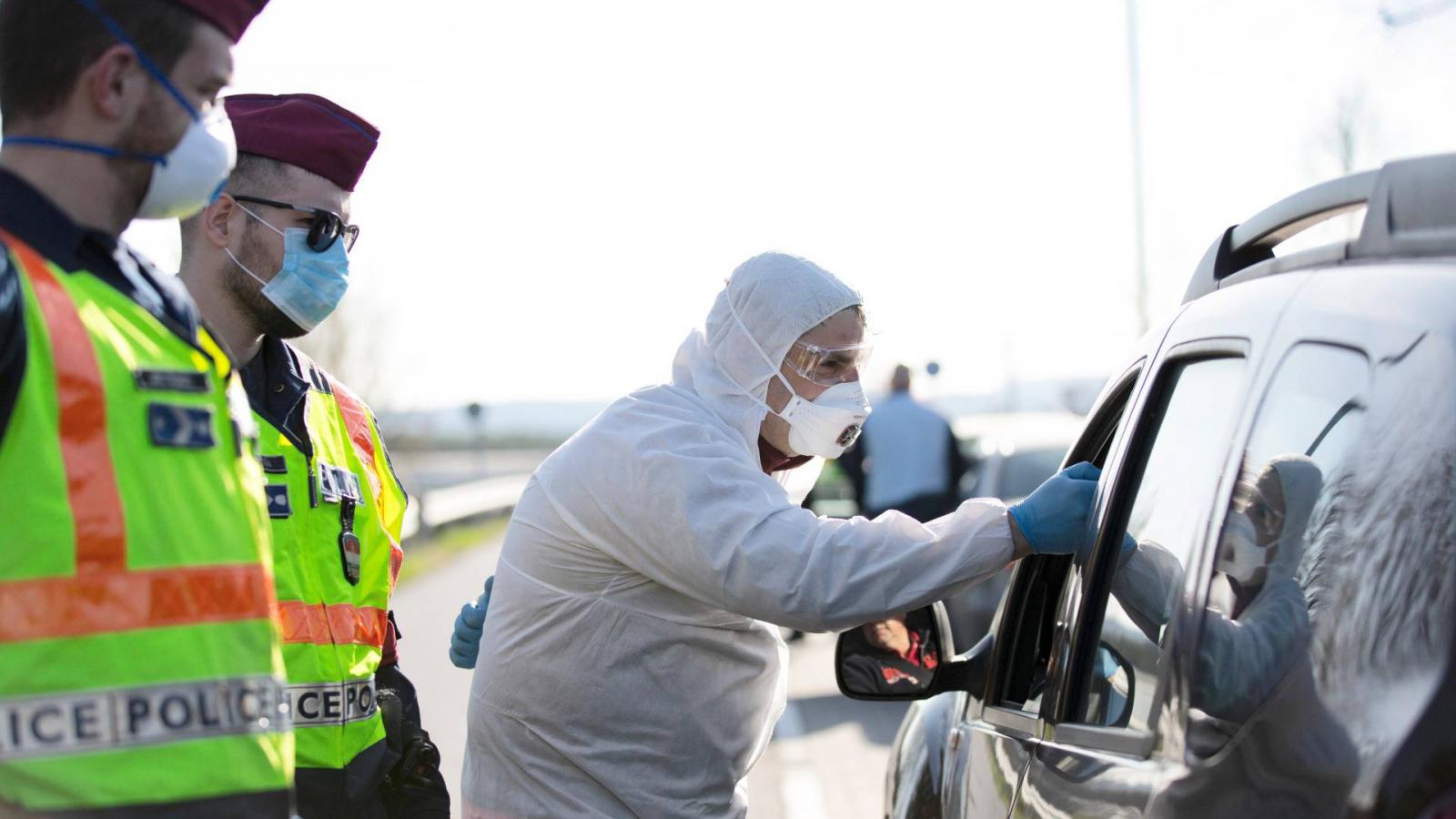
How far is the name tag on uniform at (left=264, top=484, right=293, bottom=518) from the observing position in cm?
338

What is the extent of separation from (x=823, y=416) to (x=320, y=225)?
1.26 m

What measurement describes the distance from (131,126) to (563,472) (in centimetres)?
139

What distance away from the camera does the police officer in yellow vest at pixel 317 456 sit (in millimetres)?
3400

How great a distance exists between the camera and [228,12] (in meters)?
2.19

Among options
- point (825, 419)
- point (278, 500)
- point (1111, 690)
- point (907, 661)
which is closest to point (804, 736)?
point (907, 661)

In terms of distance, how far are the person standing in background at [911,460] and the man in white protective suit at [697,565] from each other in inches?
292

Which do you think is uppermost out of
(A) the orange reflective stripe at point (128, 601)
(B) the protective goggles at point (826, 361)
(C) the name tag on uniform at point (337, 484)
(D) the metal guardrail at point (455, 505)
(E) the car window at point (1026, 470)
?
(A) the orange reflective stripe at point (128, 601)

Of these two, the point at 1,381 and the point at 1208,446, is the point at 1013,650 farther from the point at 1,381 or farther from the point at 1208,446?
the point at 1,381

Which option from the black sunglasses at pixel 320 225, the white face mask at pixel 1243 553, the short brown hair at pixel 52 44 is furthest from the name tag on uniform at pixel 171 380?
the black sunglasses at pixel 320 225

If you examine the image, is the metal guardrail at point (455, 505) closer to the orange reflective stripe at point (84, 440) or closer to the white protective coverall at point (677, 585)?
the white protective coverall at point (677, 585)

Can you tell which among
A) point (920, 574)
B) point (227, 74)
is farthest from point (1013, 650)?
point (227, 74)

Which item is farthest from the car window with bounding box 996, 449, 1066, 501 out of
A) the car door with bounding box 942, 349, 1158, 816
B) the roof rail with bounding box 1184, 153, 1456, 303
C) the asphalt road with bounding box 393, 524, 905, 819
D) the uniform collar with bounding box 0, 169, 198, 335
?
the uniform collar with bounding box 0, 169, 198, 335

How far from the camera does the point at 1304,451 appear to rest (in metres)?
2.04

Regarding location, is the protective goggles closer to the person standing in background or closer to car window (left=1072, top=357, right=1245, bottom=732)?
car window (left=1072, top=357, right=1245, bottom=732)
